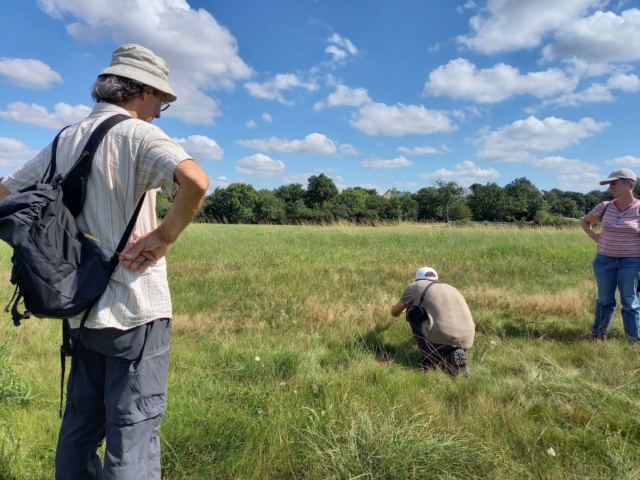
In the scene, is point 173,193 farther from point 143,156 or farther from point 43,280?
point 43,280

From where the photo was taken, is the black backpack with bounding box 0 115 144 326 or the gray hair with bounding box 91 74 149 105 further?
the gray hair with bounding box 91 74 149 105

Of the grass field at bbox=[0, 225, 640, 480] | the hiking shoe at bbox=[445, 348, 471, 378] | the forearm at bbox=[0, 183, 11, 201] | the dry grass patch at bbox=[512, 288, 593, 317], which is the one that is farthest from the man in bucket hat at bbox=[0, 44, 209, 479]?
the dry grass patch at bbox=[512, 288, 593, 317]

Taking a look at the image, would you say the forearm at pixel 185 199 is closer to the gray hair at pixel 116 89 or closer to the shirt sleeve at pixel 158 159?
the shirt sleeve at pixel 158 159

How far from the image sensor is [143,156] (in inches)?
60.3

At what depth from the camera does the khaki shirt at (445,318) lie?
12.4 feet

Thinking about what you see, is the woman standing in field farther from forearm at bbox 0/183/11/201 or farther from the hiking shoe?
forearm at bbox 0/183/11/201

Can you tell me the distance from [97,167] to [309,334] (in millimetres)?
3543

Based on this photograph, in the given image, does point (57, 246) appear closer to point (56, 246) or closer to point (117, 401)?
point (56, 246)

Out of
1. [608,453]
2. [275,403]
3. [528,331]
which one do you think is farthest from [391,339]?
[608,453]

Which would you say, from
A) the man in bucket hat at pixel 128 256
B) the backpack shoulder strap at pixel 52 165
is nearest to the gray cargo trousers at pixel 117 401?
the man in bucket hat at pixel 128 256

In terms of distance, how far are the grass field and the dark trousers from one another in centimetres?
19

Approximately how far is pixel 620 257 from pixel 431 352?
8.93ft

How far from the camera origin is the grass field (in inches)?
85.9

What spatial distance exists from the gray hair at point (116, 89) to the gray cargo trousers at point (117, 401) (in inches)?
38.9
